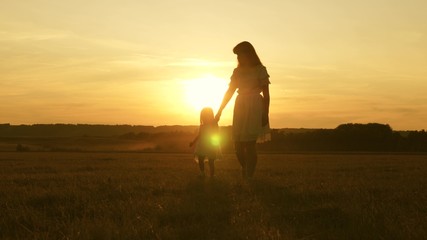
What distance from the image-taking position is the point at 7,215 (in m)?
5.64

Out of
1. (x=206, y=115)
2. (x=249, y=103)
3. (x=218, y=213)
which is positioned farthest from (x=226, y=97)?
(x=218, y=213)

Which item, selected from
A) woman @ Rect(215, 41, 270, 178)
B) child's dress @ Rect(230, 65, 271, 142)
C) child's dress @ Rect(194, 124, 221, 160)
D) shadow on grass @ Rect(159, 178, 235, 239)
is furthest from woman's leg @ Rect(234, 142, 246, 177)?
child's dress @ Rect(194, 124, 221, 160)

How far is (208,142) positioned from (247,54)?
12.9ft

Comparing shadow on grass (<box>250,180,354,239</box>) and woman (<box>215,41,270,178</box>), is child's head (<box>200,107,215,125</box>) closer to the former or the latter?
woman (<box>215,41,270,178</box>)

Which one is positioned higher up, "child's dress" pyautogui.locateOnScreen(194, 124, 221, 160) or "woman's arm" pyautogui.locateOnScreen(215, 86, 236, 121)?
"woman's arm" pyautogui.locateOnScreen(215, 86, 236, 121)

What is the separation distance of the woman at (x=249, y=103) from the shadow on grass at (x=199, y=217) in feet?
6.16

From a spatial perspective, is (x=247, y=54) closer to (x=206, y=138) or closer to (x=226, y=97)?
(x=226, y=97)

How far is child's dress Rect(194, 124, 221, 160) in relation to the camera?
42.8 feet

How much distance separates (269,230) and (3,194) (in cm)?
476

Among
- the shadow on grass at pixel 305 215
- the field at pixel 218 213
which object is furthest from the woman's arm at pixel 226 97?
the shadow on grass at pixel 305 215

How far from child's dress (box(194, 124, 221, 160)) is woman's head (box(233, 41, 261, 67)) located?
352 cm

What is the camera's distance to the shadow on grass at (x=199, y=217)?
455 centimetres

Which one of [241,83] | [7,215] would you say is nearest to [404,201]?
[241,83]

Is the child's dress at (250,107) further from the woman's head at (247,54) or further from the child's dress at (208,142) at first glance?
the child's dress at (208,142)
